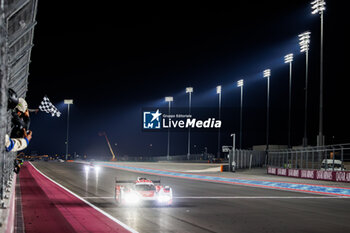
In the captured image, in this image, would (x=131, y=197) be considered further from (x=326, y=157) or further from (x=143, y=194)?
(x=326, y=157)

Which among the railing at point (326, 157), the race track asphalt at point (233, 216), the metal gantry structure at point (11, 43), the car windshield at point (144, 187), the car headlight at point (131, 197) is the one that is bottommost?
the race track asphalt at point (233, 216)

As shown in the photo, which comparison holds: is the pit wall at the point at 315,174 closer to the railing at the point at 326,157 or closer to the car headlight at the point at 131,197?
the railing at the point at 326,157

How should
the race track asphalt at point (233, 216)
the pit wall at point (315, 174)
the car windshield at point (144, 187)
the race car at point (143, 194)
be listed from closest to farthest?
the race track asphalt at point (233, 216) → the race car at point (143, 194) → the car windshield at point (144, 187) → the pit wall at point (315, 174)

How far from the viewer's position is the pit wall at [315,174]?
27689 mm

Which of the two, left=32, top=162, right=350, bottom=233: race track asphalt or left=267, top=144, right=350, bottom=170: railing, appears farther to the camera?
left=267, top=144, right=350, bottom=170: railing

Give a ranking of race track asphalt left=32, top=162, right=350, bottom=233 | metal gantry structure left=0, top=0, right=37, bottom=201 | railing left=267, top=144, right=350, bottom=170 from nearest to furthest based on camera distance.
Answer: metal gantry structure left=0, top=0, right=37, bottom=201
race track asphalt left=32, top=162, right=350, bottom=233
railing left=267, top=144, right=350, bottom=170

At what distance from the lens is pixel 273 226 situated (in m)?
10.9

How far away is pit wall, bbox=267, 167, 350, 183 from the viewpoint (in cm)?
2769

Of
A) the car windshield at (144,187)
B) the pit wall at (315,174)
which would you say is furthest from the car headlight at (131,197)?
the pit wall at (315,174)

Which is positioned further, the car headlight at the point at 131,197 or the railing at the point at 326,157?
the railing at the point at 326,157

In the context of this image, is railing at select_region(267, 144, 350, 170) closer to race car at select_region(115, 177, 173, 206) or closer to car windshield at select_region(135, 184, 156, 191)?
race car at select_region(115, 177, 173, 206)

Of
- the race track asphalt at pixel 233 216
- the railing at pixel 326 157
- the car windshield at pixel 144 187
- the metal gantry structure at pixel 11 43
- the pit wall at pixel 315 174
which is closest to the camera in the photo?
the metal gantry structure at pixel 11 43

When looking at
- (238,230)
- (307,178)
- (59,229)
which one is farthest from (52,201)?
(307,178)

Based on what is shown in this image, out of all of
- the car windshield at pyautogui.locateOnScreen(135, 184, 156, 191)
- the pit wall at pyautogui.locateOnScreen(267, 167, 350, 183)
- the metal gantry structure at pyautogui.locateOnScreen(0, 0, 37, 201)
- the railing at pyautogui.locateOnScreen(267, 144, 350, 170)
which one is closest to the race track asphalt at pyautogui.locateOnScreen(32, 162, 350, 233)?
the car windshield at pyautogui.locateOnScreen(135, 184, 156, 191)
